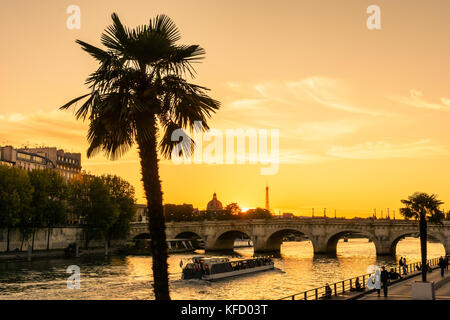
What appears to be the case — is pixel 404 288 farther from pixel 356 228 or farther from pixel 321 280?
pixel 356 228

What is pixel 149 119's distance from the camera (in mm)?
12531

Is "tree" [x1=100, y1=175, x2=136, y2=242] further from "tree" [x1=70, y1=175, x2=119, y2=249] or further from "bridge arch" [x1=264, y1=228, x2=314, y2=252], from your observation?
"bridge arch" [x1=264, y1=228, x2=314, y2=252]

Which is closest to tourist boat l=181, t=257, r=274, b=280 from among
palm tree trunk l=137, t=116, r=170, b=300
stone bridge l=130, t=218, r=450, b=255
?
stone bridge l=130, t=218, r=450, b=255

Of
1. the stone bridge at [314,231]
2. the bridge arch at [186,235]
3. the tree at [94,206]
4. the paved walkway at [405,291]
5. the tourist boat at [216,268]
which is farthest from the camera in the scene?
the bridge arch at [186,235]

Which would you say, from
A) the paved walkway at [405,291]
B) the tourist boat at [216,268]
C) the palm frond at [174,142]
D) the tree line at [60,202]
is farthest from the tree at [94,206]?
the palm frond at [174,142]

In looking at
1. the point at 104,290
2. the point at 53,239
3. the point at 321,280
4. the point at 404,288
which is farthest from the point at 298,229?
the point at 404,288

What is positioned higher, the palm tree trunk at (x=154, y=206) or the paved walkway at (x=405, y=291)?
the palm tree trunk at (x=154, y=206)

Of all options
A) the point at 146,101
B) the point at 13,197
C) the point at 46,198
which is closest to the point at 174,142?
the point at 146,101

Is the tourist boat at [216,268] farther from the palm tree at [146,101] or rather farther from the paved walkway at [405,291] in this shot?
the palm tree at [146,101]

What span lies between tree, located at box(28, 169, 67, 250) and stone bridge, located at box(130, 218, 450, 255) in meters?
37.7

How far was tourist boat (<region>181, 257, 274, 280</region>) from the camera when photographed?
65125mm

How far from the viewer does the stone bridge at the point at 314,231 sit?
9806cm

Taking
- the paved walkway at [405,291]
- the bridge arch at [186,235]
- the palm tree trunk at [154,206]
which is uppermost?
the palm tree trunk at [154,206]

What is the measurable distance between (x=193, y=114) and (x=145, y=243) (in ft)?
376
